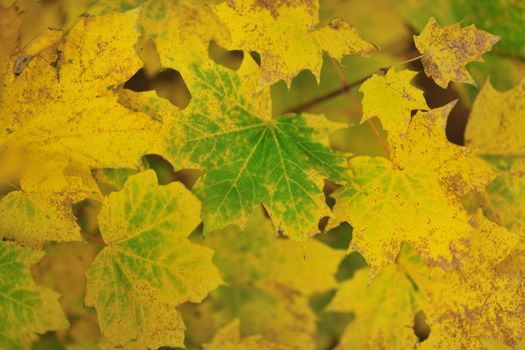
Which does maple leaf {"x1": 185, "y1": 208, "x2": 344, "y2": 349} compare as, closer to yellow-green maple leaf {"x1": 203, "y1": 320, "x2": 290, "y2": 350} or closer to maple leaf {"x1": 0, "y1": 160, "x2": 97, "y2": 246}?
yellow-green maple leaf {"x1": 203, "y1": 320, "x2": 290, "y2": 350}

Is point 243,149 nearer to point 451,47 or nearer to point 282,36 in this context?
point 282,36

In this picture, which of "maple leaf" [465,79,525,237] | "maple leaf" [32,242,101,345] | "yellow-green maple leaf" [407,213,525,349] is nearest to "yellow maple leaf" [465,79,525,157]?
"maple leaf" [465,79,525,237]

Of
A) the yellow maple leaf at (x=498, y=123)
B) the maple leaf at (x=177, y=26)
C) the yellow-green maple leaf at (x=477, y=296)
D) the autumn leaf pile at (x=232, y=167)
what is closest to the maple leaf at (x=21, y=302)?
the autumn leaf pile at (x=232, y=167)

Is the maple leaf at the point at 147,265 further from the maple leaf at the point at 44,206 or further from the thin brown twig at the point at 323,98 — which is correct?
the thin brown twig at the point at 323,98

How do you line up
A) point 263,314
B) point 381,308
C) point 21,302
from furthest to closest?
point 263,314, point 381,308, point 21,302

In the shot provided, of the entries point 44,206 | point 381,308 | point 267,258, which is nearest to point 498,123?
point 381,308

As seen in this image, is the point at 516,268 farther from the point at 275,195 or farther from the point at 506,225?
the point at 275,195

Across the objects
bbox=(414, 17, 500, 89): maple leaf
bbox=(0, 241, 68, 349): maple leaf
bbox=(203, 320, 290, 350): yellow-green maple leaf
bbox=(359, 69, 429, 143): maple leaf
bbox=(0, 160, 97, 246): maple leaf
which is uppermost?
bbox=(414, 17, 500, 89): maple leaf
